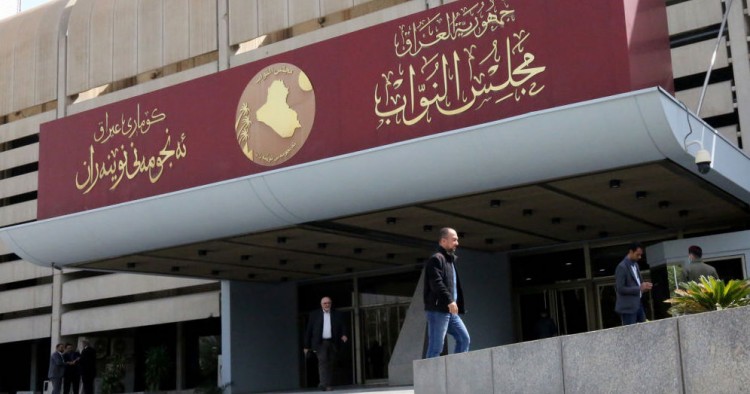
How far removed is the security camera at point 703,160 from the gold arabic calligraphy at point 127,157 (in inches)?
352

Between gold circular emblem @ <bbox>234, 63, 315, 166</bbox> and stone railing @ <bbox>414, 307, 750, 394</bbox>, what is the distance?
8.08 m

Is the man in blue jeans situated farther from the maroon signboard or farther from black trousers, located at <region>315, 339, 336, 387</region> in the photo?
black trousers, located at <region>315, 339, 336, 387</region>

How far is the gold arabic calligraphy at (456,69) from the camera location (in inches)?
563

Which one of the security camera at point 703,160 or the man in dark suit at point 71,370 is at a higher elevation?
the security camera at point 703,160

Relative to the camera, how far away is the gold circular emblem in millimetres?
16453

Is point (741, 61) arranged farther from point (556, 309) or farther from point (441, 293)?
point (441, 293)

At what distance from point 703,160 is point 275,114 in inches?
280

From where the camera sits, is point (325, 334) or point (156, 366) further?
point (156, 366)

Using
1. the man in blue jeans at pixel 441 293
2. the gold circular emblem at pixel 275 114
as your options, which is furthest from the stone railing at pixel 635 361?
the gold circular emblem at pixel 275 114

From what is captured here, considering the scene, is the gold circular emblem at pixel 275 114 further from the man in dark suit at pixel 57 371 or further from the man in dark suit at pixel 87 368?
the man in dark suit at pixel 57 371

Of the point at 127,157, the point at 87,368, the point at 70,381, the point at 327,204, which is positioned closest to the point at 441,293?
the point at 327,204

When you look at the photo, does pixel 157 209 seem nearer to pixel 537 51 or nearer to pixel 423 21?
pixel 423 21

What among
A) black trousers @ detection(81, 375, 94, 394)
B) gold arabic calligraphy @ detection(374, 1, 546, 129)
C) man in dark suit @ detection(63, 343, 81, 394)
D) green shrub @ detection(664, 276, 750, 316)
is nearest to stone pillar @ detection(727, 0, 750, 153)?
gold arabic calligraphy @ detection(374, 1, 546, 129)

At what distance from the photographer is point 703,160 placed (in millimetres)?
13234
